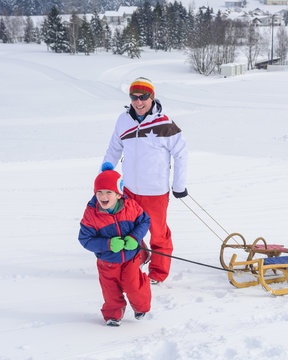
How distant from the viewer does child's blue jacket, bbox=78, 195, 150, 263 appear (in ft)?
9.13

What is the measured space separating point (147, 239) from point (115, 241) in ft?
6.67

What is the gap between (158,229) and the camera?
3.58 metres

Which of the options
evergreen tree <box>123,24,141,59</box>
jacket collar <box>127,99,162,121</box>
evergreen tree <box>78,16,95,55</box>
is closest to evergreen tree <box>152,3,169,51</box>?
evergreen tree <box>123,24,141,59</box>

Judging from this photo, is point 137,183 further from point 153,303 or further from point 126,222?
point 153,303

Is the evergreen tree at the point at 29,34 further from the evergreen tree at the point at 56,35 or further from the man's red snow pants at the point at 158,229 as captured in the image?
the man's red snow pants at the point at 158,229

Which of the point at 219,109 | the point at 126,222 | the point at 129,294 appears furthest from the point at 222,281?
the point at 219,109

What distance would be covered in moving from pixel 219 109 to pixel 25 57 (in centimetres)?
3257

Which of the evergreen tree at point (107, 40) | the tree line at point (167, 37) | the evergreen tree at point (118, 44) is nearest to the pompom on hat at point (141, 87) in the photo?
the tree line at point (167, 37)

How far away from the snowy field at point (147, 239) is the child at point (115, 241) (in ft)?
0.66

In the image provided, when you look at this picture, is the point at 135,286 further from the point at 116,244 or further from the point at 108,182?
the point at 108,182

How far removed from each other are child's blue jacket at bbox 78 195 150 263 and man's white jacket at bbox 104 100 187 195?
598mm

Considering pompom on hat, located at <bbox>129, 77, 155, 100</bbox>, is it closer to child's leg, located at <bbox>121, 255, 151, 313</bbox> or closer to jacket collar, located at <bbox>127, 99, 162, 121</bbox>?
jacket collar, located at <bbox>127, 99, 162, 121</bbox>

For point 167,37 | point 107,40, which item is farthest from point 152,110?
point 167,37

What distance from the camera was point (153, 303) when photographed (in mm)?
3299
